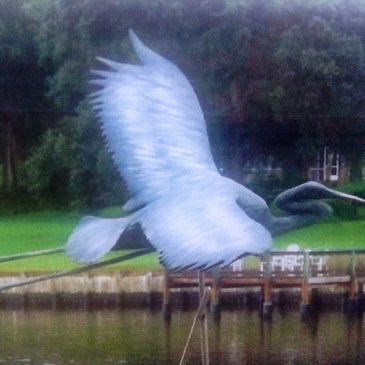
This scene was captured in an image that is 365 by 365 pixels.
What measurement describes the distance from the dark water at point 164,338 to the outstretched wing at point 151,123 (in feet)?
34.5

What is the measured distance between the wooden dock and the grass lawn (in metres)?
1.65

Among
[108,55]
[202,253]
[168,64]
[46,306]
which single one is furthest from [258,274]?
[202,253]

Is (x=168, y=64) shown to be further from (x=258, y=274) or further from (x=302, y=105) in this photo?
(x=302, y=105)

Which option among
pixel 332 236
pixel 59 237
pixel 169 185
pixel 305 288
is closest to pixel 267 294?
pixel 305 288

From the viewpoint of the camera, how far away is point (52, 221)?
24688 mm

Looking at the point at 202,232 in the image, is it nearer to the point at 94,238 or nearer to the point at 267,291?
the point at 94,238

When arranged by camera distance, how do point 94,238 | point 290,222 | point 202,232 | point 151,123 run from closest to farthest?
point 202,232
point 94,238
point 290,222
point 151,123

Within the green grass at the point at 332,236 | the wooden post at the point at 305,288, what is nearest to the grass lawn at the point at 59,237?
the green grass at the point at 332,236

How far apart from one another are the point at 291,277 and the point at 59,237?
5.05 meters

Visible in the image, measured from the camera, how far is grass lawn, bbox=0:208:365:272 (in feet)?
69.4

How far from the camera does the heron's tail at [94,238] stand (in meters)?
5.51

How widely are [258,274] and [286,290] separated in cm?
113

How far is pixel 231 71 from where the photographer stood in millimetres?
22453

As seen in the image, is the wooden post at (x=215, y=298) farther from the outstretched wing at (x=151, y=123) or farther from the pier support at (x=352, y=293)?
the outstretched wing at (x=151, y=123)
